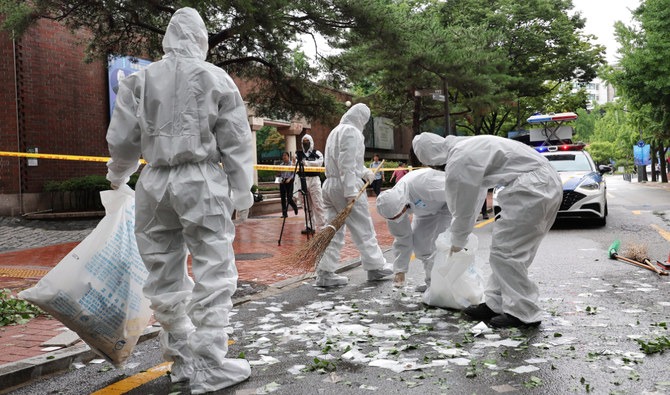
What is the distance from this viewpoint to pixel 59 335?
14.1 feet

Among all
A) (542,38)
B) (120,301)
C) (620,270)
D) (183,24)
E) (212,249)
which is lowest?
(620,270)

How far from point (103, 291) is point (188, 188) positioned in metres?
0.86

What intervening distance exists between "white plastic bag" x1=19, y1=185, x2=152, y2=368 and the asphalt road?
0.31 meters

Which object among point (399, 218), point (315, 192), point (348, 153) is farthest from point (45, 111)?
point (399, 218)

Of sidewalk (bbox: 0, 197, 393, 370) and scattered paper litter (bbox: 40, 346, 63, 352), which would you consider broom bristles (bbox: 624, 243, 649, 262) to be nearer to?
sidewalk (bbox: 0, 197, 393, 370)

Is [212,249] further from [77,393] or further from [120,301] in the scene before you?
[77,393]

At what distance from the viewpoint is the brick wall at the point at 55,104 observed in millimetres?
14031

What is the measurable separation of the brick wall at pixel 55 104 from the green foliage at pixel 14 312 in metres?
9.78

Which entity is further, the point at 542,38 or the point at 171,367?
the point at 542,38

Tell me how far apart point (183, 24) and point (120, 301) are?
1.81 m

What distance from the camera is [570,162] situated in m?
12.4

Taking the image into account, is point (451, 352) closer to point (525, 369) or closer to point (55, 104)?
point (525, 369)

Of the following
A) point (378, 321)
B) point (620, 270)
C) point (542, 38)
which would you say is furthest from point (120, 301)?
point (542, 38)

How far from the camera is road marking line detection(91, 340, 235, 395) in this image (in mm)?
3373
